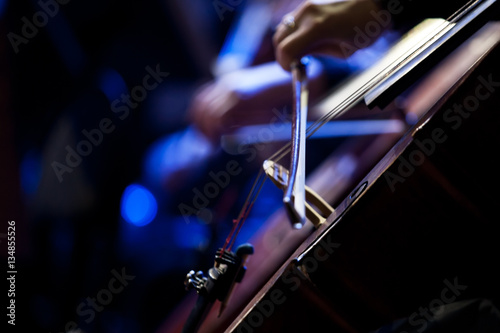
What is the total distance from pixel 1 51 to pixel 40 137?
0.52 metres

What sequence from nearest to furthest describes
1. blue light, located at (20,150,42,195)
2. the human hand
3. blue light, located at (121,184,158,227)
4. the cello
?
the cello → the human hand → blue light, located at (20,150,42,195) → blue light, located at (121,184,158,227)

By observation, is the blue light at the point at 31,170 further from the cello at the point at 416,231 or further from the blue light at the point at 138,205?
the cello at the point at 416,231

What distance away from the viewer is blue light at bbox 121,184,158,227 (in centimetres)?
195

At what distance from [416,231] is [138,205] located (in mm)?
1512

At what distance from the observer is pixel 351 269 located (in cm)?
65

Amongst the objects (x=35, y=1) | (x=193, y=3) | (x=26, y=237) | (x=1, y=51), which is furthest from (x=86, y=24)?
(x=26, y=237)

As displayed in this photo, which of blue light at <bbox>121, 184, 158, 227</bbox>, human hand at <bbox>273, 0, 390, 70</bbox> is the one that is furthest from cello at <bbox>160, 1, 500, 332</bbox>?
blue light at <bbox>121, 184, 158, 227</bbox>

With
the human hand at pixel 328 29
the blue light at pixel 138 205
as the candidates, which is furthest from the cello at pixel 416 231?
the blue light at pixel 138 205

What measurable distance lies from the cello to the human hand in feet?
1.00

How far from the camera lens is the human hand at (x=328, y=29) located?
3.16 ft

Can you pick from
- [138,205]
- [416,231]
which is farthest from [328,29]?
[138,205]

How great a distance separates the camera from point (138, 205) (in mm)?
1981

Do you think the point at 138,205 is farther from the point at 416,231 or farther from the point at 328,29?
the point at 416,231

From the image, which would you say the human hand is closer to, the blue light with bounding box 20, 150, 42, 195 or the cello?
the cello
